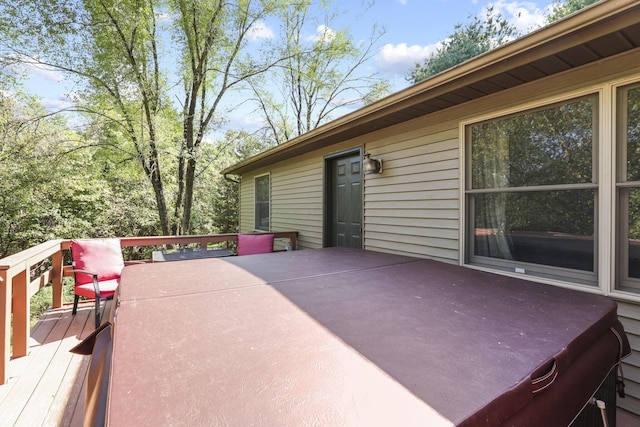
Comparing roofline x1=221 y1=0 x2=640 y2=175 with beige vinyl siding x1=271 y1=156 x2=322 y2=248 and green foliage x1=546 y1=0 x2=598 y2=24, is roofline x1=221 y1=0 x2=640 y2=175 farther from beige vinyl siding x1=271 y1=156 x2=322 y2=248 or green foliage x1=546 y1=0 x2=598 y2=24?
green foliage x1=546 y1=0 x2=598 y2=24

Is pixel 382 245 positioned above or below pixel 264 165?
below

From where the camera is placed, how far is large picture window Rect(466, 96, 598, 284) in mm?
2262

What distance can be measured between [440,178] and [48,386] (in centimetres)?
379

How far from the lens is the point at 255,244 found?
512 centimetres

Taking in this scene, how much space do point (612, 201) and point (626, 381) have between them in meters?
1.24

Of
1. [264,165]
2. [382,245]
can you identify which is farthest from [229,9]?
[382,245]

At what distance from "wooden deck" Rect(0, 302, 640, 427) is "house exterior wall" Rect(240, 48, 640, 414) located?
149 centimetres

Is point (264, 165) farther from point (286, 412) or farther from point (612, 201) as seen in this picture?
point (286, 412)

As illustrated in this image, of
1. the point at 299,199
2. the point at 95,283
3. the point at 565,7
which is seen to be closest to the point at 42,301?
the point at 95,283

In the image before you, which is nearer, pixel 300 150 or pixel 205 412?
pixel 205 412

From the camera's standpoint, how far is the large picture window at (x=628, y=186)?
2041 mm

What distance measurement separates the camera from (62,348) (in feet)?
9.60

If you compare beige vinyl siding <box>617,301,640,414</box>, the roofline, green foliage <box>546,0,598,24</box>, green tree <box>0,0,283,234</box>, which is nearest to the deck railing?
the roofline

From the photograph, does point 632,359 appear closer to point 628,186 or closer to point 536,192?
point 628,186
